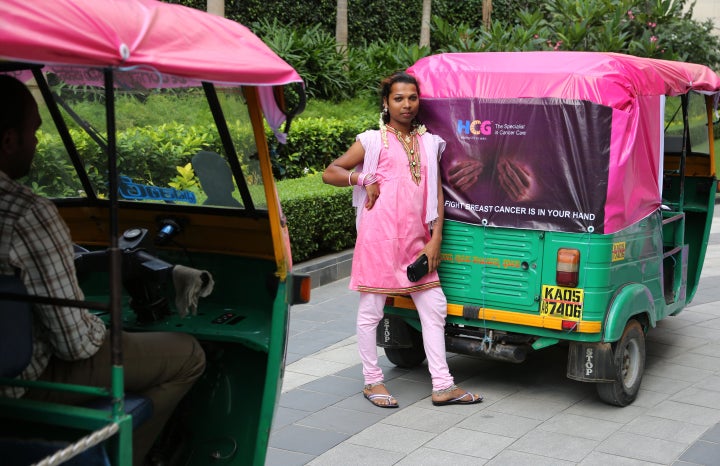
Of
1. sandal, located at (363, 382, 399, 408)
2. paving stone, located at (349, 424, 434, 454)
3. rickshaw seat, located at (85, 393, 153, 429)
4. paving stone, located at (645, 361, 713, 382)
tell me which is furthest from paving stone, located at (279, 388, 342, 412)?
rickshaw seat, located at (85, 393, 153, 429)

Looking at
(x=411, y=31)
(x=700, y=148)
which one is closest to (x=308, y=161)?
(x=700, y=148)

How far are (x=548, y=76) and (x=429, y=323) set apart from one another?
5.38 feet

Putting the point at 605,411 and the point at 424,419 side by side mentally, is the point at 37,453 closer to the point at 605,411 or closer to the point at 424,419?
the point at 424,419

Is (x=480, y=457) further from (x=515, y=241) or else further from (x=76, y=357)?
(x=76, y=357)

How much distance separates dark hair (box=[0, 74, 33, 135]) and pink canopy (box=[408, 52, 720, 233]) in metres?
3.17

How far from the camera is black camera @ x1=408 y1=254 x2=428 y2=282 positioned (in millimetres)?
5449

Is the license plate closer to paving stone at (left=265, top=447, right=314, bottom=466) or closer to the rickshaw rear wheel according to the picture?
the rickshaw rear wheel

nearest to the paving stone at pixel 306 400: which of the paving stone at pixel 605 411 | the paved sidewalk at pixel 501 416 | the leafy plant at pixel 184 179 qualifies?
the paved sidewalk at pixel 501 416

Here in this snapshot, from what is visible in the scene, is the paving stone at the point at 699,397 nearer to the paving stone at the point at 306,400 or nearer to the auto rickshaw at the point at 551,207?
the auto rickshaw at the point at 551,207

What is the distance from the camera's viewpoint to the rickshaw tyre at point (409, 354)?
20.7ft

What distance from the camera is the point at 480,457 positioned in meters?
4.87

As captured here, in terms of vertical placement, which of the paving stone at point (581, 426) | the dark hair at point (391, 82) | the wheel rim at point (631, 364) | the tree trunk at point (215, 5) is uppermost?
the tree trunk at point (215, 5)

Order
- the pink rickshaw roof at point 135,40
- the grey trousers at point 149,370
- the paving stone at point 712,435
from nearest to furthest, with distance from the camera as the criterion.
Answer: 1. the pink rickshaw roof at point 135,40
2. the grey trousers at point 149,370
3. the paving stone at point 712,435

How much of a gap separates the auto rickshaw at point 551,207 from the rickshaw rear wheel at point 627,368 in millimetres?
10
